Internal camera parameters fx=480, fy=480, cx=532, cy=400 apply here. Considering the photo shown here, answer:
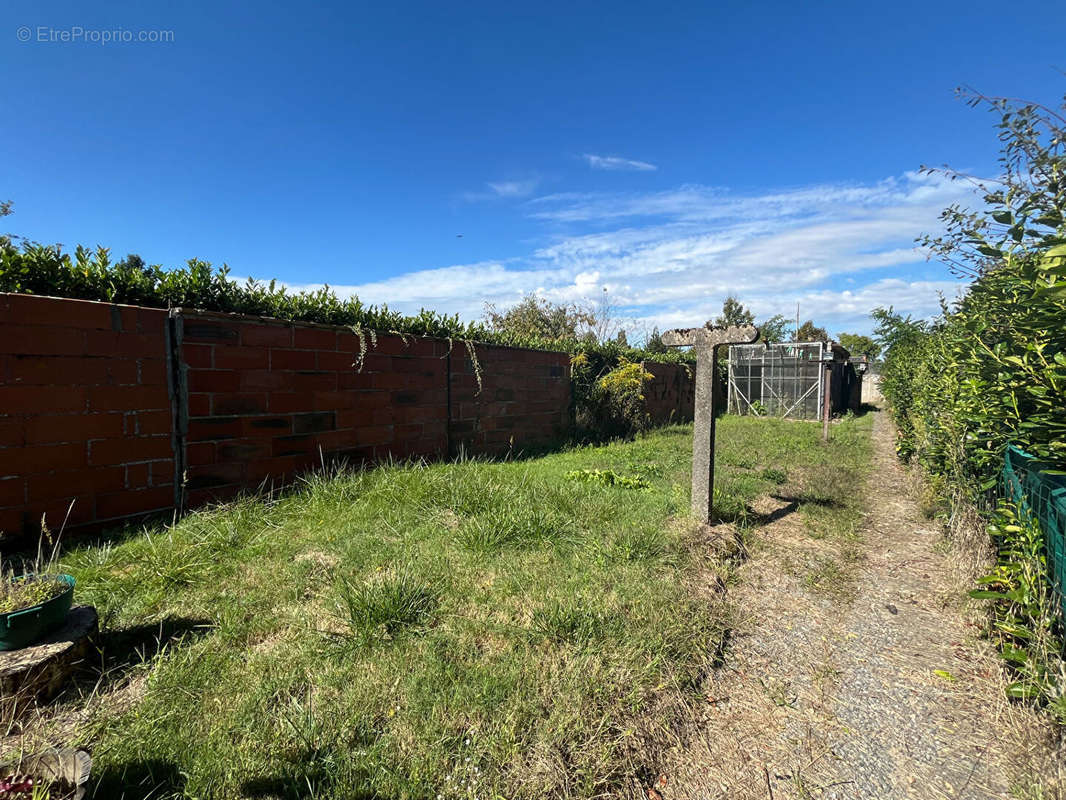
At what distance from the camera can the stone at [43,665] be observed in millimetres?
1658

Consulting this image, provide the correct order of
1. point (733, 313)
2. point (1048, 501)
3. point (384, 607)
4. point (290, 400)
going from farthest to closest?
point (733, 313)
point (290, 400)
point (384, 607)
point (1048, 501)

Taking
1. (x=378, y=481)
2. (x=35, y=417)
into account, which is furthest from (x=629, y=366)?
(x=35, y=417)

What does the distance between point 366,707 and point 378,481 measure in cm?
269

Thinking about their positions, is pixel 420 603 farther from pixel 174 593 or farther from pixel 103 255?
pixel 103 255

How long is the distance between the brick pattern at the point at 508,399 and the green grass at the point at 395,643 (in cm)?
235

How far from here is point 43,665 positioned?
1736 mm

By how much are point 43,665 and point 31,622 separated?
190 millimetres

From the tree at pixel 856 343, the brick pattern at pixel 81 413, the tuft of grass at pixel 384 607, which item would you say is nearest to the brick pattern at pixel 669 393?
the tuft of grass at pixel 384 607

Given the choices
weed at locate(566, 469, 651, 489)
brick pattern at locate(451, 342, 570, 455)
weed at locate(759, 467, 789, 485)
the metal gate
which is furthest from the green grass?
the metal gate

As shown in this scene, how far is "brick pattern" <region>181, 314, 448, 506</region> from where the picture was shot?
3.76m

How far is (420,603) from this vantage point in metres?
2.44

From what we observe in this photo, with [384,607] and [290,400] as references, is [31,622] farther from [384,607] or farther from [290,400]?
[290,400]

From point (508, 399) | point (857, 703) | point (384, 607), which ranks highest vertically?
point (508, 399)

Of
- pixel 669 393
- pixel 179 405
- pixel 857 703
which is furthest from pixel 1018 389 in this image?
pixel 669 393
